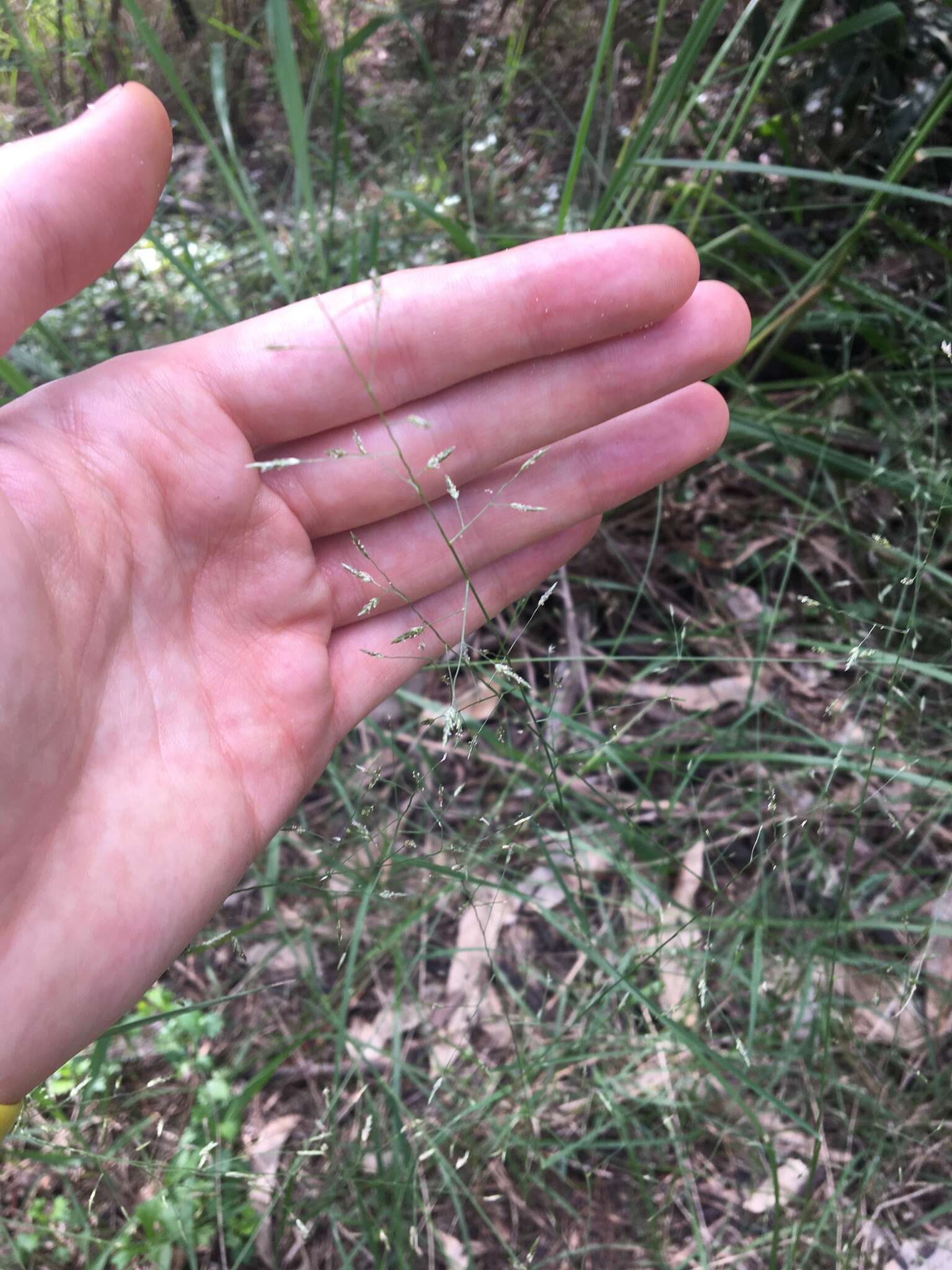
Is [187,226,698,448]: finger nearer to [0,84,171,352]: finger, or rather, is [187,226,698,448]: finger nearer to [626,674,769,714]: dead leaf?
[0,84,171,352]: finger

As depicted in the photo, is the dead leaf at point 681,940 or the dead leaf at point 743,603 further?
the dead leaf at point 743,603

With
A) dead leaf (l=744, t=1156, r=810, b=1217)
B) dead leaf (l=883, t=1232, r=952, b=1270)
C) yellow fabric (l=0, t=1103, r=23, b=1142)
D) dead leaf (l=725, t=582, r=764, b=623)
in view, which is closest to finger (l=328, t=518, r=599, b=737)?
dead leaf (l=725, t=582, r=764, b=623)

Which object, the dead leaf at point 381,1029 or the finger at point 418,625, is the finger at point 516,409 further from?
the dead leaf at point 381,1029

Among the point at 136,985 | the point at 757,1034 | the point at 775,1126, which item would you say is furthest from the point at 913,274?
the point at 136,985

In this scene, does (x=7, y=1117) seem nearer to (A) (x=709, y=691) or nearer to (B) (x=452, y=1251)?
(B) (x=452, y=1251)

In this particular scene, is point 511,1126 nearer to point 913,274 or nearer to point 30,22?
point 913,274

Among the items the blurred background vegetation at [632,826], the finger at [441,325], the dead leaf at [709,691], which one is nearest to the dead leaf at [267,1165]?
the blurred background vegetation at [632,826]

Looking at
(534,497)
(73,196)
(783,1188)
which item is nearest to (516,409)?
(534,497)
